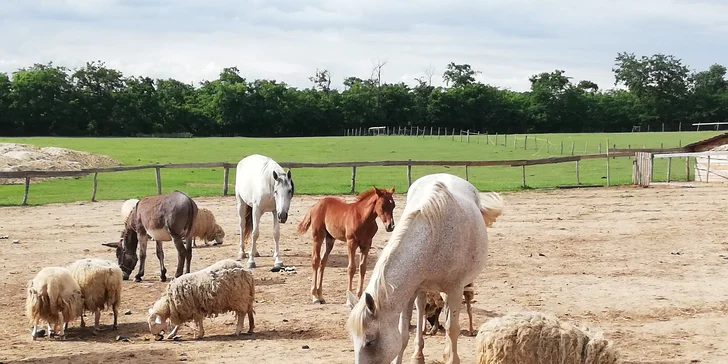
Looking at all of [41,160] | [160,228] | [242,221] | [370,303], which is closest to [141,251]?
[160,228]

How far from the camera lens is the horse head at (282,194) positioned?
13.6 meters

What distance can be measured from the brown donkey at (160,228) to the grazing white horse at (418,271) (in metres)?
5.86

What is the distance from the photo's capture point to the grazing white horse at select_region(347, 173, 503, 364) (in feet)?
20.0

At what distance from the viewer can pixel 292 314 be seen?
10.5m

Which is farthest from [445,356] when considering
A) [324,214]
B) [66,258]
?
[66,258]

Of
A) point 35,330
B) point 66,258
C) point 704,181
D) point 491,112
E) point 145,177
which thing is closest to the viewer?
point 35,330

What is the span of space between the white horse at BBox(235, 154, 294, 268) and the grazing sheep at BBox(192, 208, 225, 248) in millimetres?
1504

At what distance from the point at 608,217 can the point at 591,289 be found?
32.8 ft

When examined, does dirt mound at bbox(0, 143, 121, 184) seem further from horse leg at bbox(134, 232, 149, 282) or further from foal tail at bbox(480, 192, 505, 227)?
foal tail at bbox(480, 192, 505, 227)

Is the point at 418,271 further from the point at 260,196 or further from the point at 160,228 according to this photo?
the point at 260,196

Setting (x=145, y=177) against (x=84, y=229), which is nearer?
(x=84, y=229)

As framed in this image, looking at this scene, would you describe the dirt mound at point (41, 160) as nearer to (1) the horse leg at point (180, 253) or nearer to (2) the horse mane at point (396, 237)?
(1) the horse leg at point (180, 253)

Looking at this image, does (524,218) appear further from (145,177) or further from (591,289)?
(145,177)

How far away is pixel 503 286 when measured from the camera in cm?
1204
